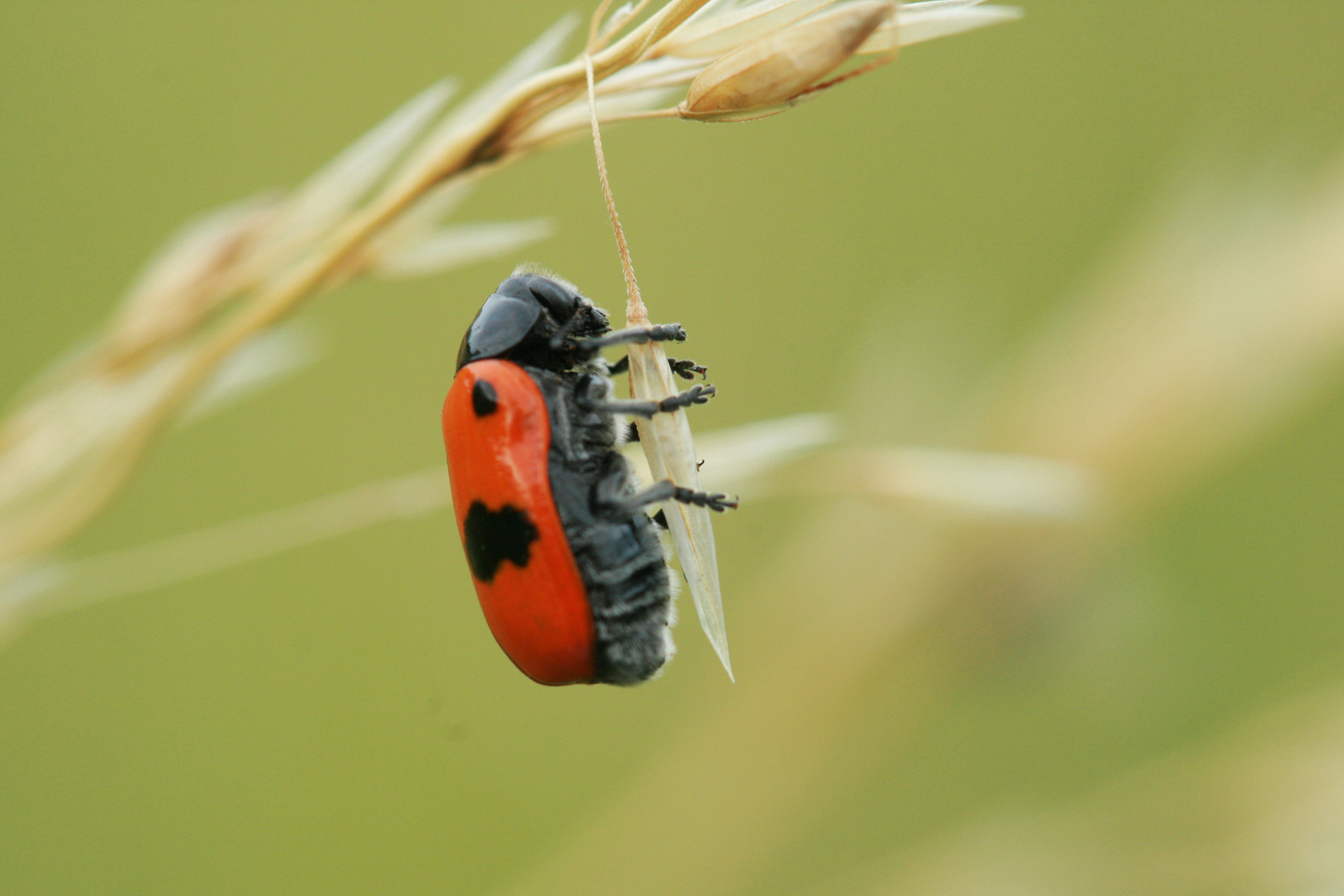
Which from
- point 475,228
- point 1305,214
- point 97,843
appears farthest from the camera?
point 97,843

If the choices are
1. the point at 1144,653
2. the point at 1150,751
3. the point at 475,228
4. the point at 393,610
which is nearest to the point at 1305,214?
the point at 1144,653

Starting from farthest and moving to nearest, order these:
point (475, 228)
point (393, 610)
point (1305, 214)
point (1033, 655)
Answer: point (393, 610) < point (1033, 655) < point (1305, 214) < point (475, 228)

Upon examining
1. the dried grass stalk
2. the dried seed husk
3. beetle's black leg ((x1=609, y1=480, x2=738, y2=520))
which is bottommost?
beetle's black leg ((x1=609, y1=480, x2=738, y2=520))

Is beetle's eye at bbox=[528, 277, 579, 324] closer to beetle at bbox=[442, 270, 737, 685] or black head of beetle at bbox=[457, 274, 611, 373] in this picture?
black head of beetle at bbox=[457, 274, 611, 373]

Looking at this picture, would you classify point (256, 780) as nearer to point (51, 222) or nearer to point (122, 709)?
point (122, 709)

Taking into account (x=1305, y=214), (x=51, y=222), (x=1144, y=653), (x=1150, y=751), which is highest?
(x=51, y=222)

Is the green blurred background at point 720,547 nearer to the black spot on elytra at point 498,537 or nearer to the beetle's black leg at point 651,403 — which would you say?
the beetle's black leg at point 651,403

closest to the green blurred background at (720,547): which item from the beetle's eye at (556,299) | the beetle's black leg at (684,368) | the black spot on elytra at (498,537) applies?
the beetle's eye at (556,299)

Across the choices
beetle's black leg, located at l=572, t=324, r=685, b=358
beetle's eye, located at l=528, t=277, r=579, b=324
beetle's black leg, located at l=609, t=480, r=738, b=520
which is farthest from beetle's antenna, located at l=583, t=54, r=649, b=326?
beetle's eye, located at l=528, t=277, r=579, b=324
